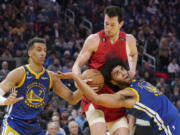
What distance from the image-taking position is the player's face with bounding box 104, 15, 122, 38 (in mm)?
Result: 6129

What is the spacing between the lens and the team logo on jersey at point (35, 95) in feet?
19.6

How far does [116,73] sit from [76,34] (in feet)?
35.8

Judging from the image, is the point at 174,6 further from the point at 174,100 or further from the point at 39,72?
the point at 39,72

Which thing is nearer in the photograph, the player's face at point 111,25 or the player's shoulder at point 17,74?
the player's shoulder at point 17,74

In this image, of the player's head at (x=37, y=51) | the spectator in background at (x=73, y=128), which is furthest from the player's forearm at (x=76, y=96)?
the spectator in background at (x=73, y=128)

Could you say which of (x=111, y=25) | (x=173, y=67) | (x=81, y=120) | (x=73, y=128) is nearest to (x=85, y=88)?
(x=111, y=25)

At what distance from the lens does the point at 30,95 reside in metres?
5.98

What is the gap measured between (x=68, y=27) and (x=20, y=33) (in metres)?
2.78

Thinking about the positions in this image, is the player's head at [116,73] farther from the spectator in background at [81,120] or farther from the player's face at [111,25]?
the spectator in background at [81,120]

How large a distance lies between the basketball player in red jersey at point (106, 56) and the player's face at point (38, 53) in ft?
1.50

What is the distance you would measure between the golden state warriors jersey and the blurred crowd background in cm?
349

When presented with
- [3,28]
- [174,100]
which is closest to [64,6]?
[3,28]

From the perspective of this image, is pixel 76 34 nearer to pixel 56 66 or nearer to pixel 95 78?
pixel 56 66

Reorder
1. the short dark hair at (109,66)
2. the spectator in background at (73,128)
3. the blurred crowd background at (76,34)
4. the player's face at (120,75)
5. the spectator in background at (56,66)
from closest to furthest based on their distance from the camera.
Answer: the player's face at (120,75), the short dark hair at (109,66), the spectator in background at (73,128), the blurred crowd background at (76,34), the spectator in background at (56,66)
